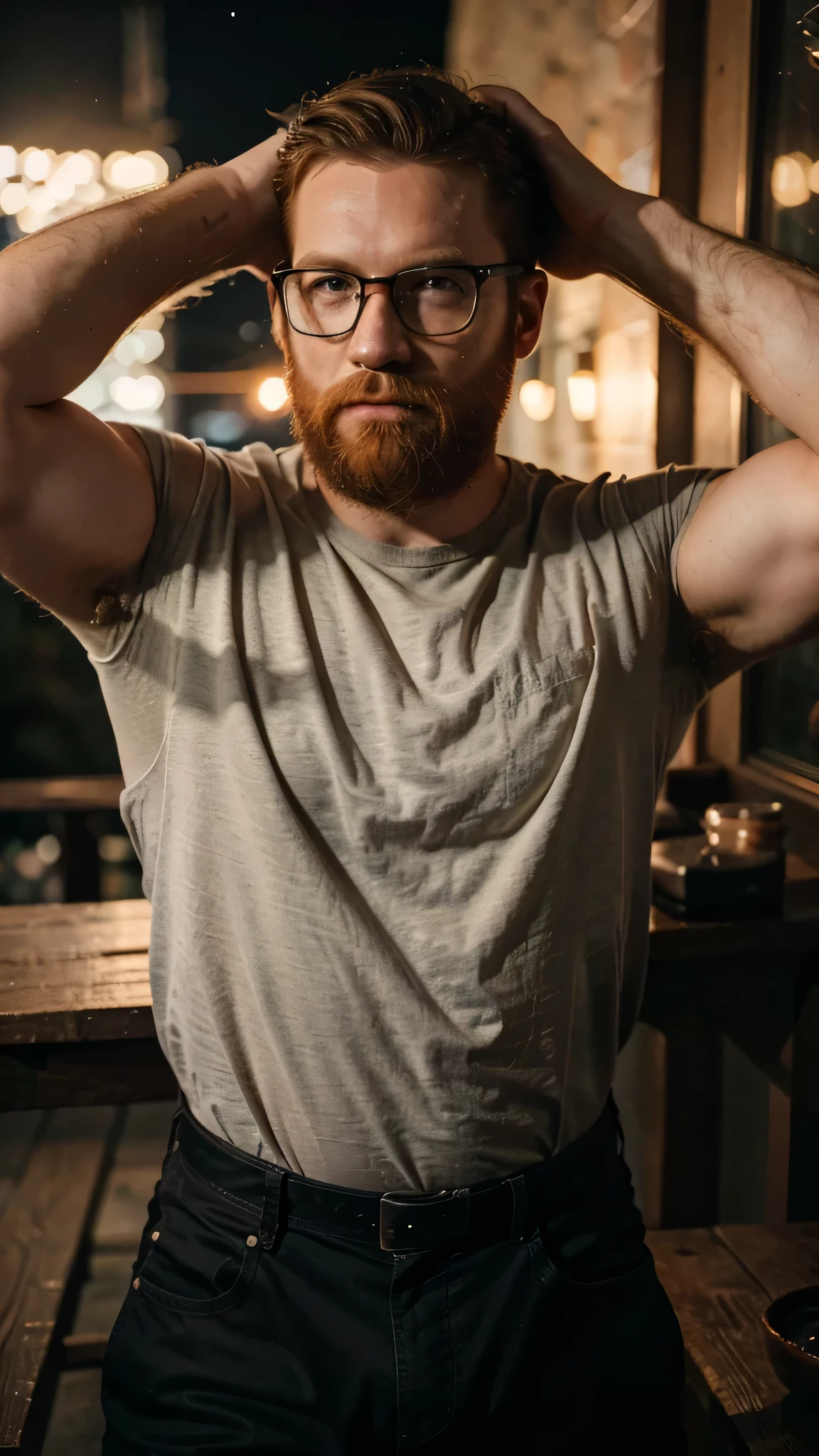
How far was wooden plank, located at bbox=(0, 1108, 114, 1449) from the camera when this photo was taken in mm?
1213

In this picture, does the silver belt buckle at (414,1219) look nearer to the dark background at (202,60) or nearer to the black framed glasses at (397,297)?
the dark background at (202,60)

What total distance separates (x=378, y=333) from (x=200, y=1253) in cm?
80

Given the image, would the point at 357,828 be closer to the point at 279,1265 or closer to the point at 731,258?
the point at 279,1265

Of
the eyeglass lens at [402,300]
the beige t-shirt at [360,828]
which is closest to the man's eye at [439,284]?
the eyeglass lens at [402,300]

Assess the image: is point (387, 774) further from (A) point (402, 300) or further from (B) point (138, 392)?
(B) point (138, 392)

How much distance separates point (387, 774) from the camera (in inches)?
36.2

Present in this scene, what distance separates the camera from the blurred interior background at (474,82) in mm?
1104

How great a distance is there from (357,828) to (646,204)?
2.06 ft

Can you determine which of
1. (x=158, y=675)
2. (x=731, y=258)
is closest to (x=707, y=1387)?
(x=158, y=675)

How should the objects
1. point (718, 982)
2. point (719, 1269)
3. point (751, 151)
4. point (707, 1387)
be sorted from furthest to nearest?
point (751, 151), point (718, 982), point (719, 1269), point (707, 1387)

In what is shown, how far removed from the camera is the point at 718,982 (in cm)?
140

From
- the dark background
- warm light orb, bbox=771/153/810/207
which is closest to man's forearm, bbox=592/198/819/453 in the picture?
the dark background

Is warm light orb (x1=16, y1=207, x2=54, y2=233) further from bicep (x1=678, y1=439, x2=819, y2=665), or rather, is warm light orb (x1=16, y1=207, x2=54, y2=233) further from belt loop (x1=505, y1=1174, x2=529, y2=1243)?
belt loop (x1=505, y1=1174, x2=529, y2=1243)

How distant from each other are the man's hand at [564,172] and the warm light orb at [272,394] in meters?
0.74
